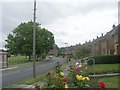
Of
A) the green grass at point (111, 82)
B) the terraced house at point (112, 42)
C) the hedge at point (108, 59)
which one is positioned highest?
the terraced house at point (112, 42)

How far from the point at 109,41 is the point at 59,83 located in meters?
52.7

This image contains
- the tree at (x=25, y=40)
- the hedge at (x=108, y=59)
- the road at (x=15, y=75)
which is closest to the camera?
the road at (x=15, y=75)

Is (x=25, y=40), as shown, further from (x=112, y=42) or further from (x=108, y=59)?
(x=108, y=59)

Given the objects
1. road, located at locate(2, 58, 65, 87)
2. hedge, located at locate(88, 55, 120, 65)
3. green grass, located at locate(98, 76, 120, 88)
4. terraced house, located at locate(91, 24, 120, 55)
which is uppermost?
terraced house, located at locate(91, 24, 120, 55)

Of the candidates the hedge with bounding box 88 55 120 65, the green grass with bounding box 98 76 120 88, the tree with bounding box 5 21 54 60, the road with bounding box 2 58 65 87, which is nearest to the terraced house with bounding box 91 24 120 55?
the hedge with bounding box 88 55 120 65

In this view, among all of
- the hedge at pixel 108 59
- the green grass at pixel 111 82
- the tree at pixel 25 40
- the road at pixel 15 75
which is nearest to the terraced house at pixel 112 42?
the hedge at pixel 108 59

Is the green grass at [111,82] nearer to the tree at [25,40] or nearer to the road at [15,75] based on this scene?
the road at [15,75]

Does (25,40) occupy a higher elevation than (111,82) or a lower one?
higher

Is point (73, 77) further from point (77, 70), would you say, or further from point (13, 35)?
point (13, 35)

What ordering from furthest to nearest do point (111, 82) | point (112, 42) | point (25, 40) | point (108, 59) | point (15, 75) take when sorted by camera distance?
point (25, 40), point (112, 42), point (108, 59), point (15, 75), point (111, 82)

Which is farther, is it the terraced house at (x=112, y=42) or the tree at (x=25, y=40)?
the tree at (x=25, y=40)

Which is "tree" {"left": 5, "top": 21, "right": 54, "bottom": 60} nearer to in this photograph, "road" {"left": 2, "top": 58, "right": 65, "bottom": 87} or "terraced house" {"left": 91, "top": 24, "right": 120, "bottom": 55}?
"terraced house" {"left": 91, "top": 24, "right": 120, "bottom": 55}

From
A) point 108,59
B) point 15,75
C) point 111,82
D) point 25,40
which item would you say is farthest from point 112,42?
point 25,40

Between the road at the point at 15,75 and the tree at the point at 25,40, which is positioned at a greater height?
the tree at the point at 25,40
